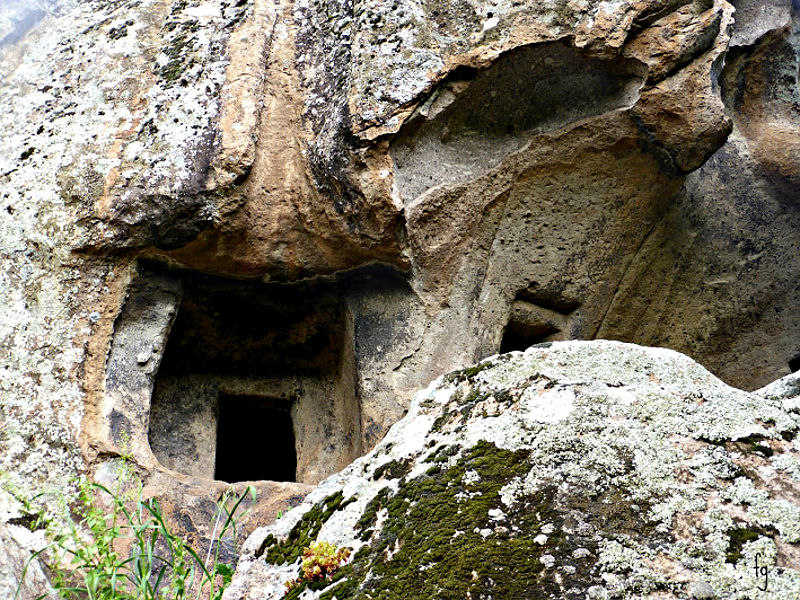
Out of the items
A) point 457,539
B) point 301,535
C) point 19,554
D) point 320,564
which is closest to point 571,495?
point 457,539

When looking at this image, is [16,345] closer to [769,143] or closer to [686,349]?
[686,349]

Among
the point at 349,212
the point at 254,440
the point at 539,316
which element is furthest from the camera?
the point at 254,440

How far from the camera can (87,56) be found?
Answer: 5.00m

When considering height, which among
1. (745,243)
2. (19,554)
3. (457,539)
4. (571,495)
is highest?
(745,243)

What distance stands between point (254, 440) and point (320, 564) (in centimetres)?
286

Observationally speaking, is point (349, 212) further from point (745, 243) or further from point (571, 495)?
point (571, 495)

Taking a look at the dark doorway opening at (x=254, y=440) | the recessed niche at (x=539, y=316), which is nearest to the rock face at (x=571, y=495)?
the recessed niche at (x=539, y=316)

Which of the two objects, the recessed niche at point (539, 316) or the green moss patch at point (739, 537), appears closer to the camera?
the green moss patch at point (739, 537)

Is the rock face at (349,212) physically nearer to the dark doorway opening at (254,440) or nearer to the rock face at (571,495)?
the dark doorway opening at (254,440)

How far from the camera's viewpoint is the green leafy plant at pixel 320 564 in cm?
246

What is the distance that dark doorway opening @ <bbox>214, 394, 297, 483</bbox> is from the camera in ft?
16.6

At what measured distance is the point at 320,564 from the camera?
246cm

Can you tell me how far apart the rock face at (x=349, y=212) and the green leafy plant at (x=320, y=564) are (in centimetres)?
162

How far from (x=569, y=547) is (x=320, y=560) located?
630 mm
